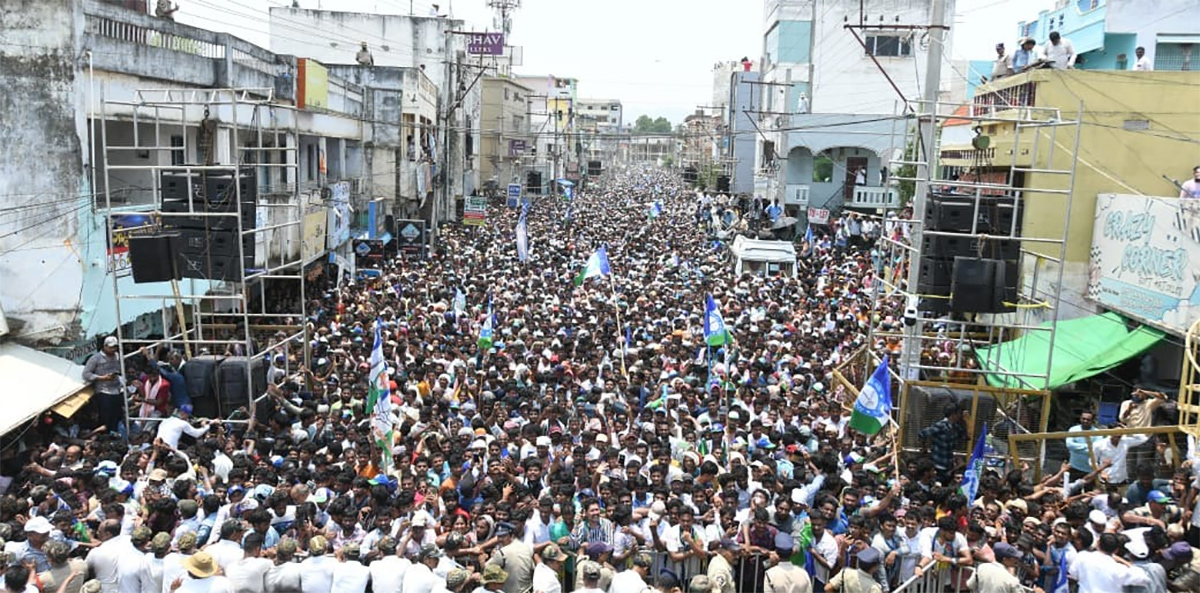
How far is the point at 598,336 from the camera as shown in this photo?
56.5 feet

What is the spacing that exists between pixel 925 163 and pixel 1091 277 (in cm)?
394

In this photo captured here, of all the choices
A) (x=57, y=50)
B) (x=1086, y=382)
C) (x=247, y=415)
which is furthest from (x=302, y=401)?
(x=1086, y=382)

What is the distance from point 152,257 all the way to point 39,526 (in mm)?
5114

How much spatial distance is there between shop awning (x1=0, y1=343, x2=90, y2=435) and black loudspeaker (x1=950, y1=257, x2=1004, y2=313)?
9947mm

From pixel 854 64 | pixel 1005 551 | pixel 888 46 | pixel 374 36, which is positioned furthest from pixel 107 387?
pixel 888 46

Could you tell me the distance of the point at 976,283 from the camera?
11391mm

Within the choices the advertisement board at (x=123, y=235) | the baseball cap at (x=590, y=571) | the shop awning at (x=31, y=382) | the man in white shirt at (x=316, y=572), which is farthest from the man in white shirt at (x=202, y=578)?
the advertisement board at (x=123, y=235)

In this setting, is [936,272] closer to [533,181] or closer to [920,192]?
[920,192]

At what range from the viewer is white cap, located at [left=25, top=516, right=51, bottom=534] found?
24.4 feet

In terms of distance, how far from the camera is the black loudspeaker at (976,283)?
447 inches

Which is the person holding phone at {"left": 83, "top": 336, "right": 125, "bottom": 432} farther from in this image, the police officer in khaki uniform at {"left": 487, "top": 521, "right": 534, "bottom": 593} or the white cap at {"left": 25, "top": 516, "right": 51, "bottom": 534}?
the police officer in khaki uniform at {"left": 487, "top": 521, "right": 534, "bottom": 593}

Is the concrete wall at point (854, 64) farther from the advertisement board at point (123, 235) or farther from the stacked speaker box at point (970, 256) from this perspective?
the advertisement board at point (123, 235)

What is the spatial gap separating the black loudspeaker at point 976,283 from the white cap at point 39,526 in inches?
351

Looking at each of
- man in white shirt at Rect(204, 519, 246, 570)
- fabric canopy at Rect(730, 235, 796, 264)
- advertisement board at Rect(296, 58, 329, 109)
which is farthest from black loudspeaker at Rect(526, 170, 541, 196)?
man in white shirt at Rect(204, 519, 246, 570)
